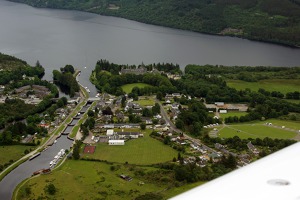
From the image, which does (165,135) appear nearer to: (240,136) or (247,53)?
(240,136)

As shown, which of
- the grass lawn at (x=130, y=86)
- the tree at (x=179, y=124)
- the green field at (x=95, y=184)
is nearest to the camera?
the green field at (x=95, y=184)

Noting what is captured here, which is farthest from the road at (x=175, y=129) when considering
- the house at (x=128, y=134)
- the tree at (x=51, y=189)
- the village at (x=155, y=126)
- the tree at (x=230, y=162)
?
the tree at (x=51, y=189)

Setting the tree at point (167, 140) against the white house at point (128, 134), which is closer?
the tree at point (167, 140)

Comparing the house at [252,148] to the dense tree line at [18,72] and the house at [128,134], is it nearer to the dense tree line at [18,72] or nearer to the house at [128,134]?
the house at [128,134]

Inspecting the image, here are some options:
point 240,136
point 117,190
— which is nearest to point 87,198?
point 117,190

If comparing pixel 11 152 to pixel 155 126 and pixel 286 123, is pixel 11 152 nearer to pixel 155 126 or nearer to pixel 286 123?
pixel 155 126

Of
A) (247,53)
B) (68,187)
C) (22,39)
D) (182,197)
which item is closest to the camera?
(182,197)
